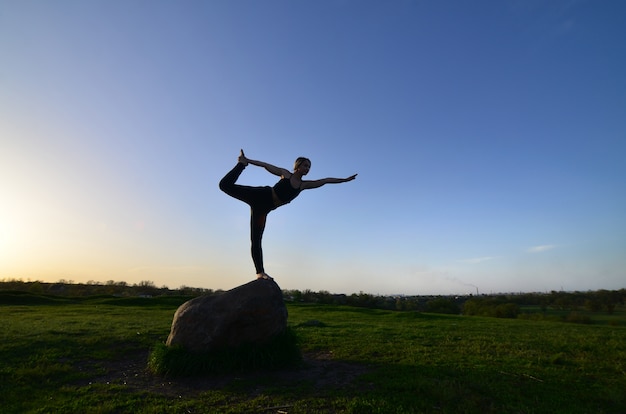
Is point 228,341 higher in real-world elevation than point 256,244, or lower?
lower

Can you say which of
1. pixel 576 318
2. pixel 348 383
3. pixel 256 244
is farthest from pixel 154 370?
pixel 576 318

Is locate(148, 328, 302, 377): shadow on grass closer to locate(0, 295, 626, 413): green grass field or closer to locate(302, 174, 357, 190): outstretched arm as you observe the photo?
locate(0, 295, 626, 413): green grass field

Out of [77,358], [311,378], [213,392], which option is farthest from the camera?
[77,358]

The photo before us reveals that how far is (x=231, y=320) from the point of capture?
796cm

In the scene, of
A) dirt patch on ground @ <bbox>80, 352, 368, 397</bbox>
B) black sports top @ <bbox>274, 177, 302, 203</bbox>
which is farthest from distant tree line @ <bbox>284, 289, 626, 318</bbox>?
black sports top @ <bbox>274, 177, 302, 203</bbox>

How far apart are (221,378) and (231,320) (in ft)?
3.92

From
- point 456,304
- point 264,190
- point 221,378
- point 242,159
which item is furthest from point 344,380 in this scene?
point 456,304

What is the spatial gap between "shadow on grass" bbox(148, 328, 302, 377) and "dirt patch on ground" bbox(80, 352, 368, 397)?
16 centimetres

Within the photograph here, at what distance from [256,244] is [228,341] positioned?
2299mm

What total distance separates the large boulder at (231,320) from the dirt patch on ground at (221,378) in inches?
30.0

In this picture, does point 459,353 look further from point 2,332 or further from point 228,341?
point 2,332

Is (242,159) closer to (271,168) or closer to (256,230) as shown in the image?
(271,168)

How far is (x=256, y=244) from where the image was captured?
28.8 feet

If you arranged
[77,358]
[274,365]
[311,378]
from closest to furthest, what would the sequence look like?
[311,378], [274,365], [77,358]
